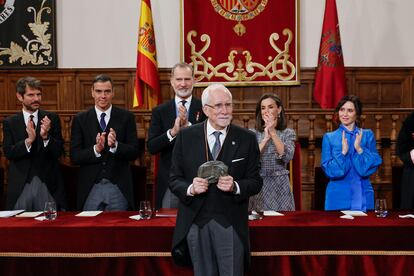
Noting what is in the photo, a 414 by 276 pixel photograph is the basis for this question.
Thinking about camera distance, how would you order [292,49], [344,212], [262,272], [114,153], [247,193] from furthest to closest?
[292,49] < [114,153] < [344,212] < [262,272] < [247,193]

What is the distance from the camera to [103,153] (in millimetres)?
4145

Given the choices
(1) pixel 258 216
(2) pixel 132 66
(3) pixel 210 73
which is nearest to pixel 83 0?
(2) pixel 132 66

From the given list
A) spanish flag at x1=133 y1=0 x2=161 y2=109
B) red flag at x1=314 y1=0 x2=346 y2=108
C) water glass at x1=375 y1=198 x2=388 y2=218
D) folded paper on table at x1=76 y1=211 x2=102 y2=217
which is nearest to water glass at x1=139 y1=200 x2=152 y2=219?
folded paper on table at x1=76 y1=211 x2=102 y2=217

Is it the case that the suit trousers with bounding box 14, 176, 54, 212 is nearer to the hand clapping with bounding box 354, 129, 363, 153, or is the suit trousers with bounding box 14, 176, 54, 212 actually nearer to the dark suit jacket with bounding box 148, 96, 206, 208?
the dark suit jacket with bounding box 148, 96, 206, 208

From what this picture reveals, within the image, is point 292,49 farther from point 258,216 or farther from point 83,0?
point 258,216

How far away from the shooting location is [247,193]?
2809 millimetres

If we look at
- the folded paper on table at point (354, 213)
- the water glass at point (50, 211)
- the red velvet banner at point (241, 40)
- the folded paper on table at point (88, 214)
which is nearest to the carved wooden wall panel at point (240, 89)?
the red velvet banner at point (241, 40)

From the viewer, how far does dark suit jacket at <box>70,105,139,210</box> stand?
411 cm

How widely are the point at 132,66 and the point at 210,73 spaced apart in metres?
1.10

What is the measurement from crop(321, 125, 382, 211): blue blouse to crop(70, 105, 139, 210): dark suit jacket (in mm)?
1446

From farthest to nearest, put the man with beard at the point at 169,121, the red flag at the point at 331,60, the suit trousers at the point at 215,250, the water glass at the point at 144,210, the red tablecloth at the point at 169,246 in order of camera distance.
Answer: the red flag at the point at 331,60, the man with beard at the point at 169,121, the water glass at the point at 144,210, the red tablecloth at the point at 169,246, the suit trousers at the point at 215,250

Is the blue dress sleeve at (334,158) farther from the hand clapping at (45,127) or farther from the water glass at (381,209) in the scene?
the hand clapping at (45,127)

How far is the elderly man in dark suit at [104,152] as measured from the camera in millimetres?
4082

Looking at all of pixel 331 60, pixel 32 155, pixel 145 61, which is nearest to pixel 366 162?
pixel 32 155
